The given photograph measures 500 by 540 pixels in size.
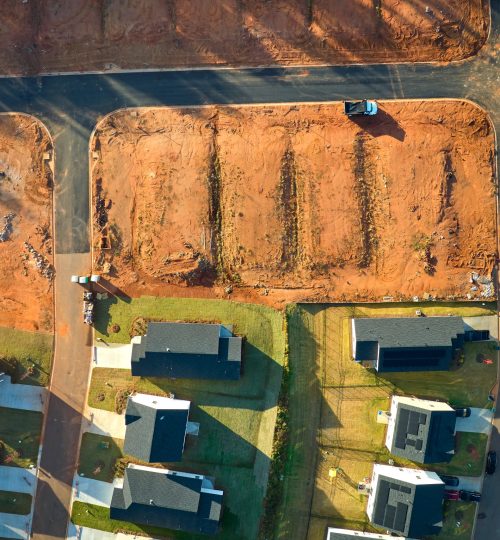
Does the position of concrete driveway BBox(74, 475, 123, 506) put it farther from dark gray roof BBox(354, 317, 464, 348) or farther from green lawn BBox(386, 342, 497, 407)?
green lawn BBox(386, 342, 497, 407)

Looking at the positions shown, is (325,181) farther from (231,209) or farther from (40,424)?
(40,424)

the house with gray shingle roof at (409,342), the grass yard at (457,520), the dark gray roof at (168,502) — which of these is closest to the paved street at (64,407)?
the dark gray roof at (168,502)

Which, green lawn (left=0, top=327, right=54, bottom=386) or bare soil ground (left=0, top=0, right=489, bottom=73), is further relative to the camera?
green lawn (left=0, top=327, right=54, bottom=386)

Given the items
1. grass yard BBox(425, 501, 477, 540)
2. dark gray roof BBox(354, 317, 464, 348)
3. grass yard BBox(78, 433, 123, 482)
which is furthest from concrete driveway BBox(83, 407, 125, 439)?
grass yard BBox(425, 501, 477, 540)

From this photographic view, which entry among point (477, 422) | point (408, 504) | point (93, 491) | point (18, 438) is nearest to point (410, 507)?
point (408, 504)

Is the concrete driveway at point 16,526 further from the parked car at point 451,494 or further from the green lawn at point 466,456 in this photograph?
the parked car at point 451,494
